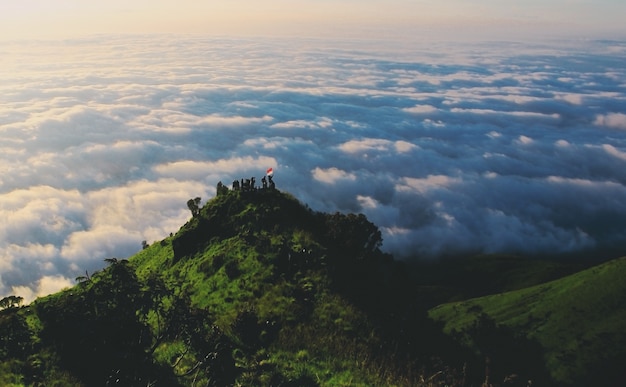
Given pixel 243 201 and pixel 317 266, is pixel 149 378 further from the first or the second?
pixel 243 201

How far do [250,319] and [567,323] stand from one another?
109281 millimetres

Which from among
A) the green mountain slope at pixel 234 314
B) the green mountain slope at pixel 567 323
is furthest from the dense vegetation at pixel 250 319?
the green mountain slope at pixel 567 323

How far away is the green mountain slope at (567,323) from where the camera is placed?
8900cm

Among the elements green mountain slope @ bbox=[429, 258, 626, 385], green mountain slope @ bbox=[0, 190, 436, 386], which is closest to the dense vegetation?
green mountain slope @ bbox=[0, 190, 436, 386]

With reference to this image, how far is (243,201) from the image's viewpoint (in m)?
50.8

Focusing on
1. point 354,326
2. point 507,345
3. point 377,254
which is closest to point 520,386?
point 354,326

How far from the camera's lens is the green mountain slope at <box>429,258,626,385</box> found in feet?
292

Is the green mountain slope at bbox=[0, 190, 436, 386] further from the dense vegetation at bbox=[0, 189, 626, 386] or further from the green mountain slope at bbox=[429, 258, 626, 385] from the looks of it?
the green mountain slope at bbox=[429, 258, 626, 385]

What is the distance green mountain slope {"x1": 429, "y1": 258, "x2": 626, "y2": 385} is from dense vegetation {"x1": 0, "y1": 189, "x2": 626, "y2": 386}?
2654 cm

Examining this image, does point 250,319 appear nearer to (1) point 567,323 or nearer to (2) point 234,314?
(2) point 234,314

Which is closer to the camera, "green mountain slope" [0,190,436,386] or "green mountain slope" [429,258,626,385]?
"green mountain slope" [0,190,436,386]

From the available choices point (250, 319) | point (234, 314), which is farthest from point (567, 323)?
point (250, 319)

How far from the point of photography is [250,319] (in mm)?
25844

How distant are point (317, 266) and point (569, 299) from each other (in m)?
110
